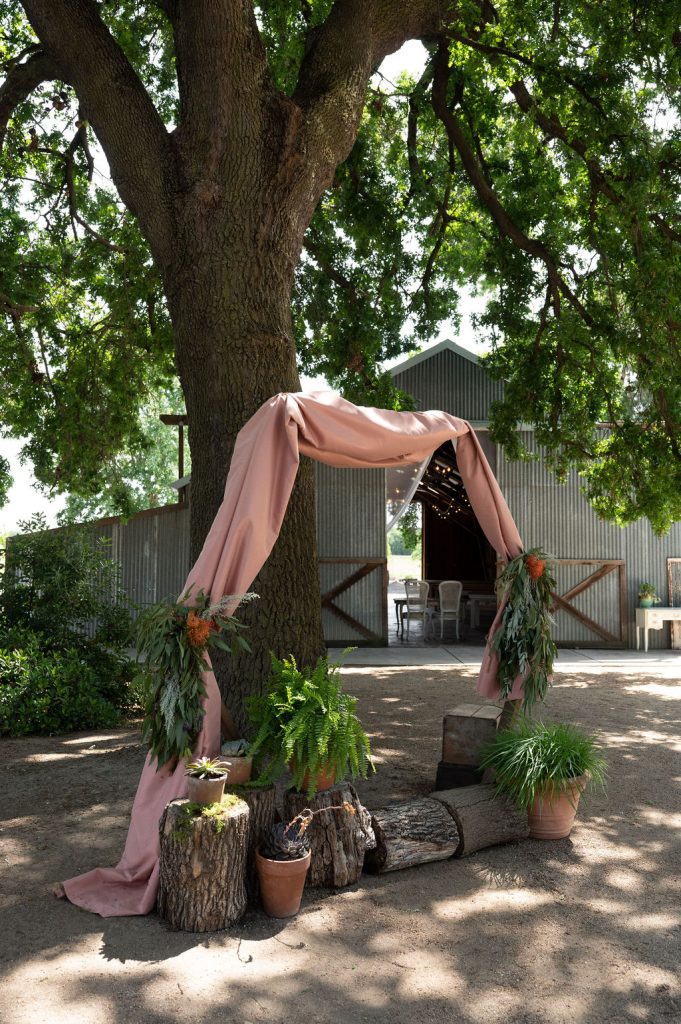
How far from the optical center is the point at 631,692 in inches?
403

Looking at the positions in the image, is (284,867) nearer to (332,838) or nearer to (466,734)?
(332,838)

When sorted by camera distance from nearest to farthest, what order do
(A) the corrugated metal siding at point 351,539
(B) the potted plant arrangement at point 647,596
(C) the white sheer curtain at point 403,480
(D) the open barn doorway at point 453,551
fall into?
1. (C) the white sheer curtain at point 403,480
2. (A) the corrugated metal siding at point 351,539
3. (B) the potted plant arrangement at point 647,596
4. (D) the open barn doorway at point 453,551

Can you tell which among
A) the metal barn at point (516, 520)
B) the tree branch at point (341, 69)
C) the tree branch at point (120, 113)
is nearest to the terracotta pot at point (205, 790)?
the tree branch at point (120, 113)

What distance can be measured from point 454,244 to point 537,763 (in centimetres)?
1003

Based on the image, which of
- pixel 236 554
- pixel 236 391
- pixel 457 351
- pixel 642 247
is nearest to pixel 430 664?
pixel 457 351

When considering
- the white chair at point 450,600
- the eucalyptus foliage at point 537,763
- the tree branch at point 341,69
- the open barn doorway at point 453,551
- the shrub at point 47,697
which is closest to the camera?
the eucalyptus foliage at point 537,763

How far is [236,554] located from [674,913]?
2817 millimetres

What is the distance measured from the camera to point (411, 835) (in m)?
4.58

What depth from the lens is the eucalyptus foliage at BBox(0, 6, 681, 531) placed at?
28.3 ft

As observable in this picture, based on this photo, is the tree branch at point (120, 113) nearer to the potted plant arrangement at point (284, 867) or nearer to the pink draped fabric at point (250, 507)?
the pink draped fabric at point (250, 507)

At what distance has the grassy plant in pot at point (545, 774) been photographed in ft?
15.9

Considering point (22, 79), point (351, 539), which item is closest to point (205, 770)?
point (22, 79)

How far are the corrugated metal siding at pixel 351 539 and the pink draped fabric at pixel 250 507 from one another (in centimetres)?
900

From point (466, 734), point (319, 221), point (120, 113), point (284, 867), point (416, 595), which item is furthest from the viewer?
point (416, 595)
